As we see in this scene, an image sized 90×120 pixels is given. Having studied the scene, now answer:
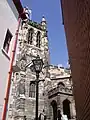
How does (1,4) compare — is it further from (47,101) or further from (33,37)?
(33,37)

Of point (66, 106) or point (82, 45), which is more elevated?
point (82, 45)

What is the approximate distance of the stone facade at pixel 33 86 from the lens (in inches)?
953

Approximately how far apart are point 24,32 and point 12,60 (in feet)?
85.8

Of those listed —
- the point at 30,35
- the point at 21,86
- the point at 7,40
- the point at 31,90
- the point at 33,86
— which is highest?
the point at 30,35

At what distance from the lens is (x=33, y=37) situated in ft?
114

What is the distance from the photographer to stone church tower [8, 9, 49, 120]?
24.2 m

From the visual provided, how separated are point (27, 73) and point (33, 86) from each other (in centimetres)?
245

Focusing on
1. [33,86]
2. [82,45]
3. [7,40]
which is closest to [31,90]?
[33,86]

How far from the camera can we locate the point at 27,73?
28375 millimetres

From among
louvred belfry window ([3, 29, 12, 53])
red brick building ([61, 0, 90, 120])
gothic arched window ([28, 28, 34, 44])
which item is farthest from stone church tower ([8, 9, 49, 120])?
red brick building ([61, 0, 90, 120])

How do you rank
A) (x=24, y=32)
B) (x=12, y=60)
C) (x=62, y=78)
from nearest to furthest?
1. (x=12, y=60)
2. (x=62, y=78)
3. (x=24, y=32)

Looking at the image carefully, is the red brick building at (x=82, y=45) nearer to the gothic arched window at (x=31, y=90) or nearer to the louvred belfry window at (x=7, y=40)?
the louvred belfry window at (x=7, y=40)

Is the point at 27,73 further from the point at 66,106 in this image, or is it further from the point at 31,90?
the point at 66,106

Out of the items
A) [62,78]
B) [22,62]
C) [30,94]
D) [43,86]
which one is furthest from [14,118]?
[62,78]
